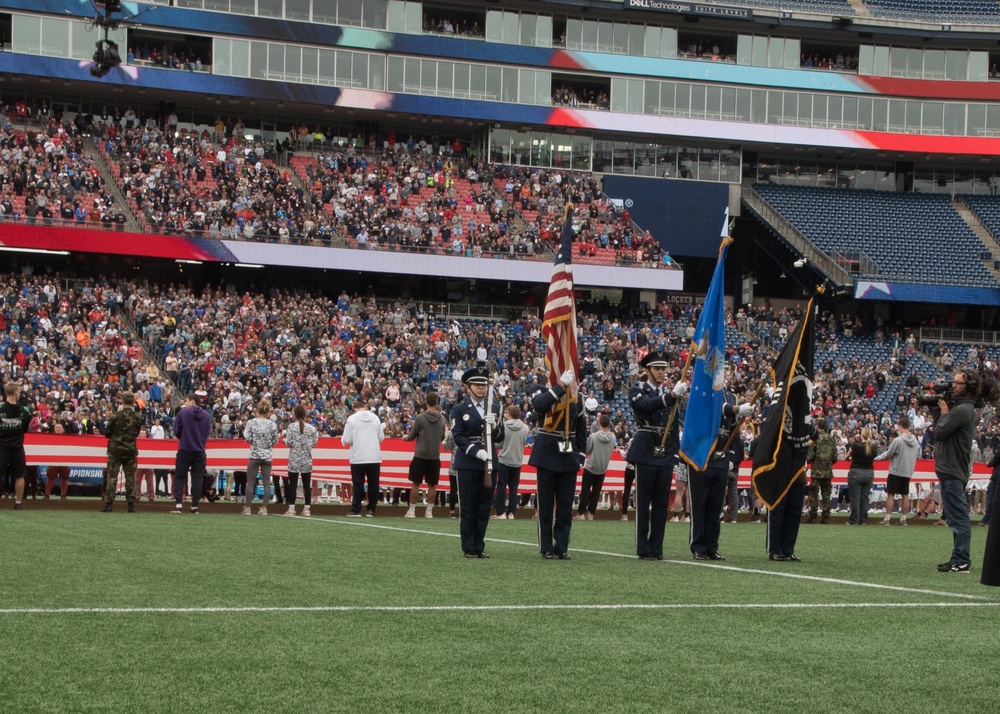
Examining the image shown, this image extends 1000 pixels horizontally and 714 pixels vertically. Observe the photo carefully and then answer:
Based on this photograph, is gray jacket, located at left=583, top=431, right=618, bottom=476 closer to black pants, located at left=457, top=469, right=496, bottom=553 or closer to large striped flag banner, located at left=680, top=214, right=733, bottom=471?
large striped flag banner, located at left=680, top=214, right=733, bottom=471

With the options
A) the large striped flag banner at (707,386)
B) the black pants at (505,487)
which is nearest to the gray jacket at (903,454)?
the black pants at (505,487)

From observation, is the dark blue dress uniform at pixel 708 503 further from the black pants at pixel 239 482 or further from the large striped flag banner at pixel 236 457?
the black pants at pixel 239 482

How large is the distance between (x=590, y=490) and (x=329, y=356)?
16.1m

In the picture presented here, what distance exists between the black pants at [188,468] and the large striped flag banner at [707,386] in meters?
9.63

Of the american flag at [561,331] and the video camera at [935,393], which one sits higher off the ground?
the american flag at [561,331]

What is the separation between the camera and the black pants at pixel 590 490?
23859 mm

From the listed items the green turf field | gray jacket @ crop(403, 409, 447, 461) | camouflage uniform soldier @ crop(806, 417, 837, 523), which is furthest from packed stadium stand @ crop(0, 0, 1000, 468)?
the green turf field

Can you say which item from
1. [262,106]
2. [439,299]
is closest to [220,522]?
[439,299]

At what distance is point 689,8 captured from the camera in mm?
55375

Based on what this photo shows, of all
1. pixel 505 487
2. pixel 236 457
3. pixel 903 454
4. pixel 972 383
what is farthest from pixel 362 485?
pixel 972 383

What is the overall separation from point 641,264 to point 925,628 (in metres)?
42.3

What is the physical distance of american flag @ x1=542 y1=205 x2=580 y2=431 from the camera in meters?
13.2

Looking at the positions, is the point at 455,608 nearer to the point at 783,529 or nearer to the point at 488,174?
the point at 783,529

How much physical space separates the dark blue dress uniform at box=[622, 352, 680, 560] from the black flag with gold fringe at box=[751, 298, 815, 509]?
1.18 metres
